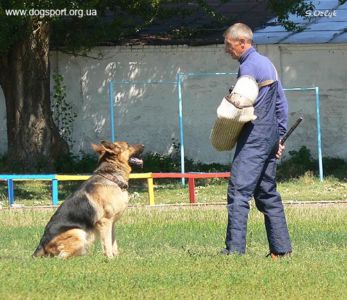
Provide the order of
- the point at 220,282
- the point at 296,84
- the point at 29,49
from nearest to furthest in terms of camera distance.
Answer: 1. the point at 220,282
2. the point at 29,49
3. the point at 296,84

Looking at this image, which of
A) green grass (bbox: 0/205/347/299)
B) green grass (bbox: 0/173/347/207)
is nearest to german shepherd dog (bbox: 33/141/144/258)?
green grass (bbox: 0/205/347/299)

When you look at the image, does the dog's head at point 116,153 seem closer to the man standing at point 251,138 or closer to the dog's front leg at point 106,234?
the dog's front leg at point 106,234

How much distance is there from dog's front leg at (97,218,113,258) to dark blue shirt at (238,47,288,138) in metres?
1.94

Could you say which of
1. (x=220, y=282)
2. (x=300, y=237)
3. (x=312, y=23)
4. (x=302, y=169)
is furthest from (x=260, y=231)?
(x=312, y=23)

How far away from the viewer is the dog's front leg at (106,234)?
1002 centimetres

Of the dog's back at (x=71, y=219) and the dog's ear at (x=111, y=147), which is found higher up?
the dog's ear at (x=111, y=147)

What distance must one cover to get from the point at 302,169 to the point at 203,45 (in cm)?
374

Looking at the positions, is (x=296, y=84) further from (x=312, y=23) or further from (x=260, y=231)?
(x=260, y=231)

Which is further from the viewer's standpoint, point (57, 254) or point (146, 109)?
point (146, 109)

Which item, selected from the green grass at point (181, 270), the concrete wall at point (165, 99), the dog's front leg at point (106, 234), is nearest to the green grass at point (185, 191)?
the concrete wall at point (165, 99)

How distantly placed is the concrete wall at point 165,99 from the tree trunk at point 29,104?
1.29 meters

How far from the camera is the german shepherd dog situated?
9.88m

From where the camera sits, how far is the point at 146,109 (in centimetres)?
2400

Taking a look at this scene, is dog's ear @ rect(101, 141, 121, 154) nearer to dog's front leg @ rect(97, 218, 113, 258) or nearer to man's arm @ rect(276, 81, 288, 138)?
dog's front leg @ rect(97, 218, 113, 258)
